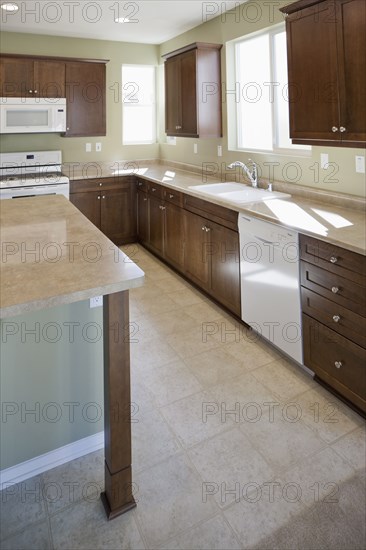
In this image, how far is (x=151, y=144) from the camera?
213 inches

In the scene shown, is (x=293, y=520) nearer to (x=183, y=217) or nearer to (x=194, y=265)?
(x=194, y=265)

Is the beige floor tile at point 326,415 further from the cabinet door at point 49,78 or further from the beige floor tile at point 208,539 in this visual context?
the cabinet door at point 49,78

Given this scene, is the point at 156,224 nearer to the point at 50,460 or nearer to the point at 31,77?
the point at 31,77

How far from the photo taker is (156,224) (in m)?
4.35

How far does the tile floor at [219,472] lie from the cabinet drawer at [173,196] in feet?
5.33

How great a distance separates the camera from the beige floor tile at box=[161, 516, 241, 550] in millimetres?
1398

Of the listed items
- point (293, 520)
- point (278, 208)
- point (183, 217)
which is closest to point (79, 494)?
point (293, 520)

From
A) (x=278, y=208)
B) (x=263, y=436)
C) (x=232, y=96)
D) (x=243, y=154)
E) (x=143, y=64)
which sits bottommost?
(x=263, y=436)

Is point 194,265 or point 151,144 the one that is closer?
point 194,265

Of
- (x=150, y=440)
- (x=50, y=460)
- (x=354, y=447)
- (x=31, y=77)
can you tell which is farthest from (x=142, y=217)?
(x=354, y=447)

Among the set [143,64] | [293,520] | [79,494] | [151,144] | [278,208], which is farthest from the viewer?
[151,144]

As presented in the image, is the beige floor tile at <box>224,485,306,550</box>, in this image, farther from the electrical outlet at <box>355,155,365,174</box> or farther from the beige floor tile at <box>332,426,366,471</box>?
the electrical outlet at <box>355,155,365,174</box>

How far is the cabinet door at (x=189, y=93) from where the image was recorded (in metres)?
3.72

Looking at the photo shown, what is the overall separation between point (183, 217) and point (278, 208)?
1207 millimetres
